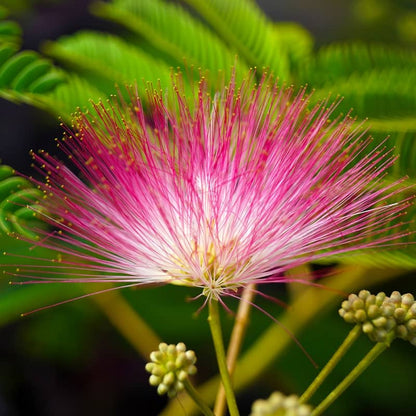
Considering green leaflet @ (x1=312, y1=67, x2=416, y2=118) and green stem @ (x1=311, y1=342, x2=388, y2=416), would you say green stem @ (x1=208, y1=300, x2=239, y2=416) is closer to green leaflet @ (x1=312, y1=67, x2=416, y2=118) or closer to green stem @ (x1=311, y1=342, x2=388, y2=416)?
green stem @ (x1=311, y1=342, x2=388, y2=416)

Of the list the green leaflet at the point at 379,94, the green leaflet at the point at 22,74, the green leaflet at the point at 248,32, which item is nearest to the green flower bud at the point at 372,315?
the green leaflet at the point at 379,94

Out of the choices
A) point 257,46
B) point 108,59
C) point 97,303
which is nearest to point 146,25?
point 108,59

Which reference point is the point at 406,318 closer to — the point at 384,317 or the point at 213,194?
the point at 384,317

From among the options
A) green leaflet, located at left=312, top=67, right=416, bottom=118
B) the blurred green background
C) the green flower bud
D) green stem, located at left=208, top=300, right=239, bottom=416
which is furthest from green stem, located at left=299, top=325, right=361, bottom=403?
green leaflet, located at left=312, top=67, right=416, bottom=118

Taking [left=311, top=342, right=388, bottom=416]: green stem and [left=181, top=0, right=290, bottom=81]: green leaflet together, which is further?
[left=181, top=0, right=290, bottom=81]: green leaflet

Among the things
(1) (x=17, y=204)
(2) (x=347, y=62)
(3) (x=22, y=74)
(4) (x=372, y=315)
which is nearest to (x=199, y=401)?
(4) (x=372, y=315)

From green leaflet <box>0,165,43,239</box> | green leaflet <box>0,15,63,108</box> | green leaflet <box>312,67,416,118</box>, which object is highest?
green leaflet <box>0,15,63,108</box>

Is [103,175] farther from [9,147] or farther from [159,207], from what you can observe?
[9,147]
